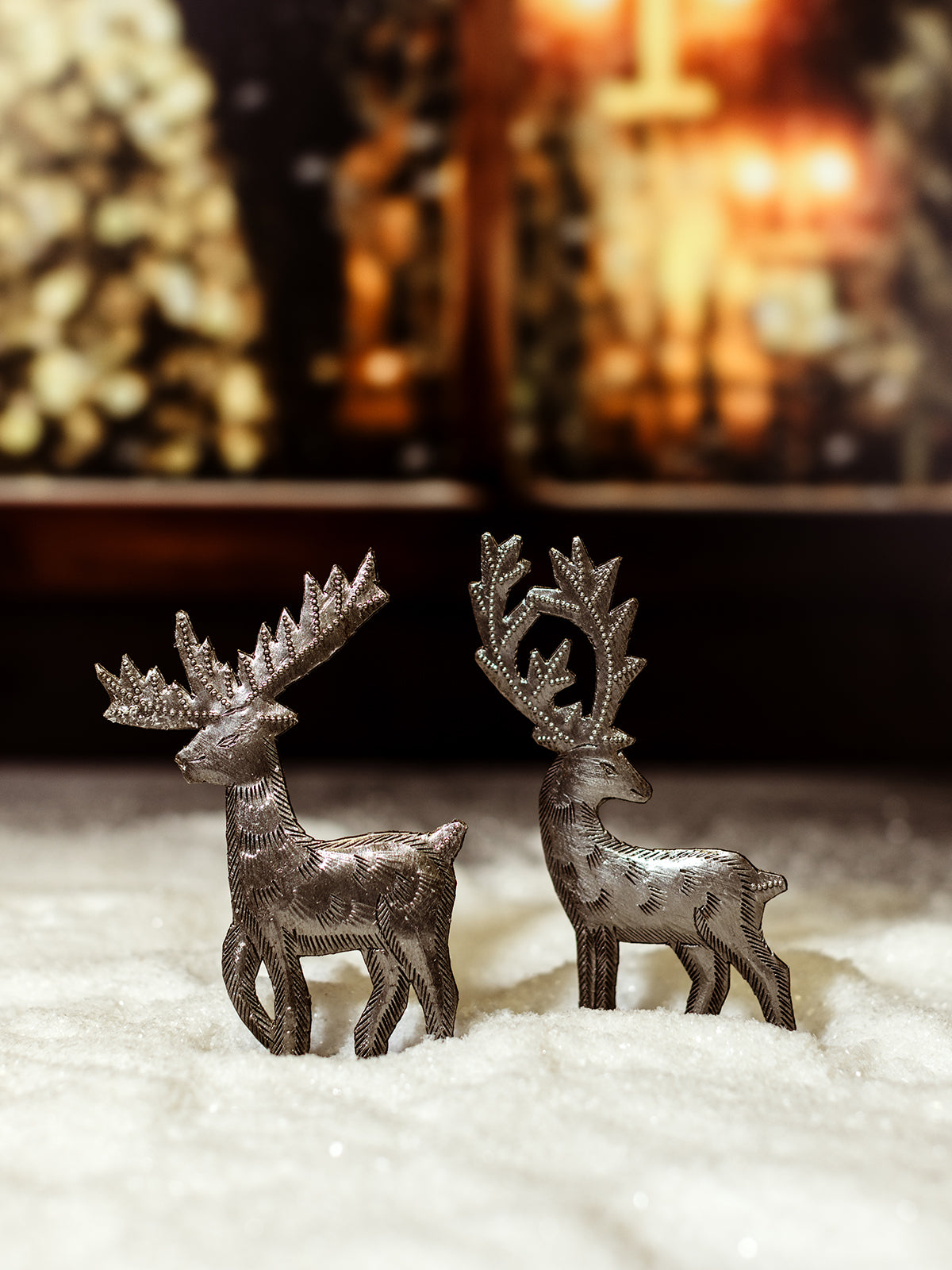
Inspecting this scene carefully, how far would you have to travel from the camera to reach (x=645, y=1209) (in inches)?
26.6

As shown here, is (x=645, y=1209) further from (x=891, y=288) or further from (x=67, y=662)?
(x=891, y=288)

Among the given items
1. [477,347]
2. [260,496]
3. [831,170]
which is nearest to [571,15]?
[831,170]

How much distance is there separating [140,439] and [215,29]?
934mm

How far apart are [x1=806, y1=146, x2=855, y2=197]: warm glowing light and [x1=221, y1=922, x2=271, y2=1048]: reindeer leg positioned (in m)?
2.35

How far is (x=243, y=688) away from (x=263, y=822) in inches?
4.0

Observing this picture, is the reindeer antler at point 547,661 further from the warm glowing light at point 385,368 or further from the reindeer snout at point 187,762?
the warm glowing light at point 385,368

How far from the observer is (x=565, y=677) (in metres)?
0.88

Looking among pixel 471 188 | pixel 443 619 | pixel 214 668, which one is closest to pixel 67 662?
pixel 443 619

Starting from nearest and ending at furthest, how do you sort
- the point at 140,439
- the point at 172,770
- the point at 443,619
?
the point at 172,770
the point at 443,619
the point at 140,439

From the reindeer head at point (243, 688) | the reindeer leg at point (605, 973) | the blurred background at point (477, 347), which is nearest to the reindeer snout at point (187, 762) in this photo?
the reindeer head at point (243, 688)

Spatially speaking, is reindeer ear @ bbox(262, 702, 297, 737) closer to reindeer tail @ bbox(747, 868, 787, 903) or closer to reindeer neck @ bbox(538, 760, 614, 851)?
reindeer neck @ bbox(538, 760, 614, 851)

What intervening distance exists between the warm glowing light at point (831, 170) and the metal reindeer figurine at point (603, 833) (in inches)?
81.8

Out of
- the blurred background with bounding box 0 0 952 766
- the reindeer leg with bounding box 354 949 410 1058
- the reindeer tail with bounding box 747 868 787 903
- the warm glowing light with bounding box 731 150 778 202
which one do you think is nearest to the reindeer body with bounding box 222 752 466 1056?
the reindeer leg with bounding box 354 949 410 1058

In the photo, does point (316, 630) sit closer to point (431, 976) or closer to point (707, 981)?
point (431, 976)
